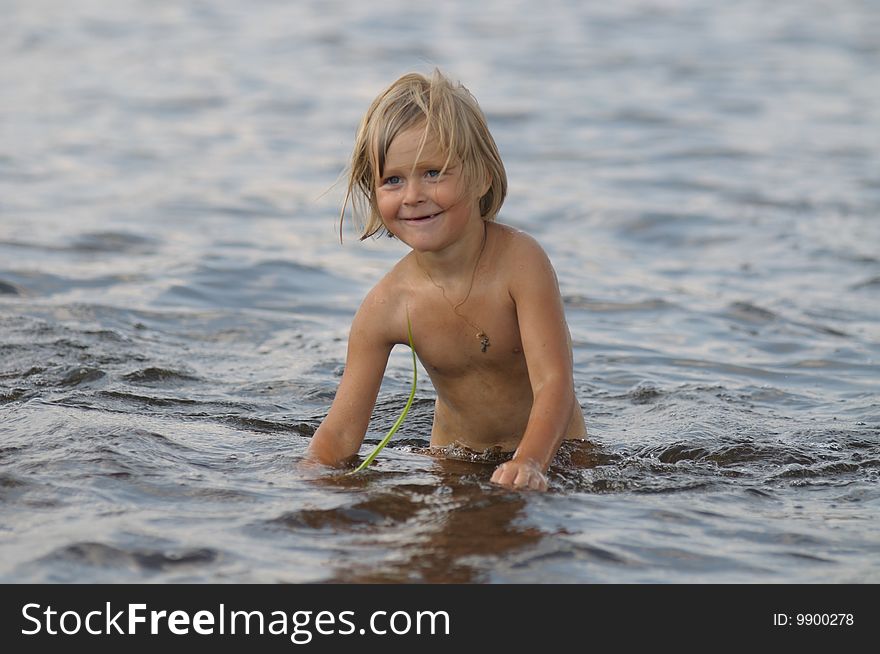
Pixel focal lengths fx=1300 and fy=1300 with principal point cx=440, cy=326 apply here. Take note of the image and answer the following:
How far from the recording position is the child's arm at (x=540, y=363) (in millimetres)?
3920

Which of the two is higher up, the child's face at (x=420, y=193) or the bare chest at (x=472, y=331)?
the child's face at (x=420, y=193)

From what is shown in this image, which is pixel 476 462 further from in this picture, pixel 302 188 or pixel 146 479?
pixel 302 188

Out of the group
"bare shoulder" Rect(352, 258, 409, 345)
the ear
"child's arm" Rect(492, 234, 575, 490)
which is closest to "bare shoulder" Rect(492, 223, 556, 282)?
"child's arm" Rect(492, 234, 575, 490)

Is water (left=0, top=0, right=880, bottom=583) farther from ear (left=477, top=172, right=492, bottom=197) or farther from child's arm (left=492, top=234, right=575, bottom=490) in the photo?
ear (left=477, top=172, right=492, bottom=197)

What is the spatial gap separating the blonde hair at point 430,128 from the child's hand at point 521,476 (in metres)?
0.89

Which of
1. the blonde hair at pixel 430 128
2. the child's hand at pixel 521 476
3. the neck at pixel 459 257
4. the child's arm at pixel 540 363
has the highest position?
the blonde hair at pixel 430 128

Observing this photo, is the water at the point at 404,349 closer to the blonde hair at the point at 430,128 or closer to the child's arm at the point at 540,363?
the child's arm at the point at 540,363

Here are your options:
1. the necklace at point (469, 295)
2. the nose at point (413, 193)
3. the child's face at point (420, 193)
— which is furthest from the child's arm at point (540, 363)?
the nose at point (413, 193)

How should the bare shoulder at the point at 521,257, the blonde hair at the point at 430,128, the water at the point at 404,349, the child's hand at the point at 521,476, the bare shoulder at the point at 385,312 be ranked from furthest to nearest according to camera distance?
the bare shoulder at the point at 385,312 → the bare shoulder at the point at 521,257 → the blonde hair at the point at 430,128 → the child's hand at the point at 521,476 → the water at the point at 404,349

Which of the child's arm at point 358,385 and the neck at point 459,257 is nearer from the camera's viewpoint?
the neck at point 459,257

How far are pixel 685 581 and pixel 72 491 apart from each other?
5.85 ft

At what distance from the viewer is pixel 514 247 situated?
4.20m

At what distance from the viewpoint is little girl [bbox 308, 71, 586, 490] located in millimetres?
3988

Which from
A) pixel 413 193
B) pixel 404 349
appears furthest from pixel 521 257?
pixel 404 349
